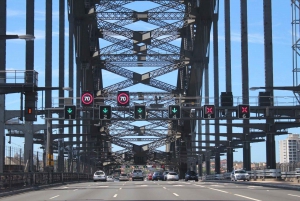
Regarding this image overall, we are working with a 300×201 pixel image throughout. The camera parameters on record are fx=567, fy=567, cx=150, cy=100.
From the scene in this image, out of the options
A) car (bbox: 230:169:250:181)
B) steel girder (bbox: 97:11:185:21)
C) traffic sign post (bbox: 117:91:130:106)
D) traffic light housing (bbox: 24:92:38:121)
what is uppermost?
steel girder (bbox: 97:11:185:21)

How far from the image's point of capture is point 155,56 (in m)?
82.8

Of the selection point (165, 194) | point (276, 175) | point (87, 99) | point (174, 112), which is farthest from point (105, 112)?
point (165, 194)

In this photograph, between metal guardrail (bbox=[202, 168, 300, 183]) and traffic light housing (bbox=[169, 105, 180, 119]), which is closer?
traffic light housing (bbox=[169, 105, 180, 119])

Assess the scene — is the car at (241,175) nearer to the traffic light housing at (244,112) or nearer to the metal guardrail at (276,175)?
the metal guardrail at (276,175)

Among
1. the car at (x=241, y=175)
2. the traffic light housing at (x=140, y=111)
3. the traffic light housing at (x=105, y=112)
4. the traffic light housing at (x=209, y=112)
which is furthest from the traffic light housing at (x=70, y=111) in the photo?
the car at (x=241, y=175)

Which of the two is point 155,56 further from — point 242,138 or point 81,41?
point 242,138

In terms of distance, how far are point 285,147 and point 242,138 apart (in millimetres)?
127385

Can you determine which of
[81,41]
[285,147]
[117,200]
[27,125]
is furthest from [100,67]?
[285,147]

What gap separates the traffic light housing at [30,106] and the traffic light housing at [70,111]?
1419cm

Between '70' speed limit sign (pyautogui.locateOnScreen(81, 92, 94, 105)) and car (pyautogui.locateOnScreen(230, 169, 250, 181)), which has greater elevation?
'70' speed limit sign (pyautogui.locateOnScreen(81, 92, 94, 105))

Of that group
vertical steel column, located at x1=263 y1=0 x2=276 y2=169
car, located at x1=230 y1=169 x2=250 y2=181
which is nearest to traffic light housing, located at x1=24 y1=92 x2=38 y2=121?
vertical steel column, located at x1=263 y1=0 x2=276 y2=169

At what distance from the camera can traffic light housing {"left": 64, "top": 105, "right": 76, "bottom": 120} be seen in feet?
167

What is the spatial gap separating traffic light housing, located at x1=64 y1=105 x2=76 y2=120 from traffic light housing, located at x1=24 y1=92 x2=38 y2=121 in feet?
46.5

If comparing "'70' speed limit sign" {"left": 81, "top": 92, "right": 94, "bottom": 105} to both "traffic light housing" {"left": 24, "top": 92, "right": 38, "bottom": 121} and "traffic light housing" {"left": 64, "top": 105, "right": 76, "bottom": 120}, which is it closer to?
"traffic light housing" {"left": 64, "top": 105, "right": 76, "bottom": 120}
